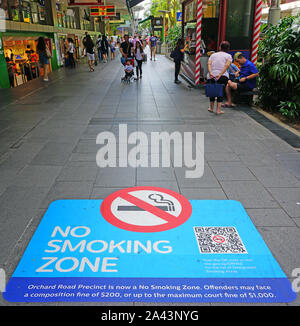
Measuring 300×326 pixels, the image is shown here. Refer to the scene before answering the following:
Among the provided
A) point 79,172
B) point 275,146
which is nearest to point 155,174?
point 79,172

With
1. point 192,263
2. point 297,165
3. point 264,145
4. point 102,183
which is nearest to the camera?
point 192,263

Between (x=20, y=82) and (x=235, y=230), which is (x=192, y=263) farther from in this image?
(x=20, y=82)

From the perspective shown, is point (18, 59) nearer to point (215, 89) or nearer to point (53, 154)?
point (215, 89)

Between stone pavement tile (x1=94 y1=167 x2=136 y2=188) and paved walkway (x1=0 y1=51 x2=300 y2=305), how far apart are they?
0.04ft

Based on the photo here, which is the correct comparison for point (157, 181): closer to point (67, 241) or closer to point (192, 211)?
point (192, 211)

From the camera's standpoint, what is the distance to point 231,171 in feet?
15.0

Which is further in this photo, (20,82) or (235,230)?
(20,82)

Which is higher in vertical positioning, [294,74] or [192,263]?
[294,74]

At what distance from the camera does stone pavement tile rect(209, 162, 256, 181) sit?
4.36 m

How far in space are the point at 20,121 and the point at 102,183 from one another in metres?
4.03

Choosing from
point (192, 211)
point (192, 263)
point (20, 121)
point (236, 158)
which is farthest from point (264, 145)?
point (20, 121)

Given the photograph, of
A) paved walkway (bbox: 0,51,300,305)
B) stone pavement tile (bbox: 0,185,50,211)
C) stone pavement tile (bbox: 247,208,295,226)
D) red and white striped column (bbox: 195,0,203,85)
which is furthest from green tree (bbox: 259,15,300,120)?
stone pavement tile (bbox: 0,185,50,211)

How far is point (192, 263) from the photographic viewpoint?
2.68 m
